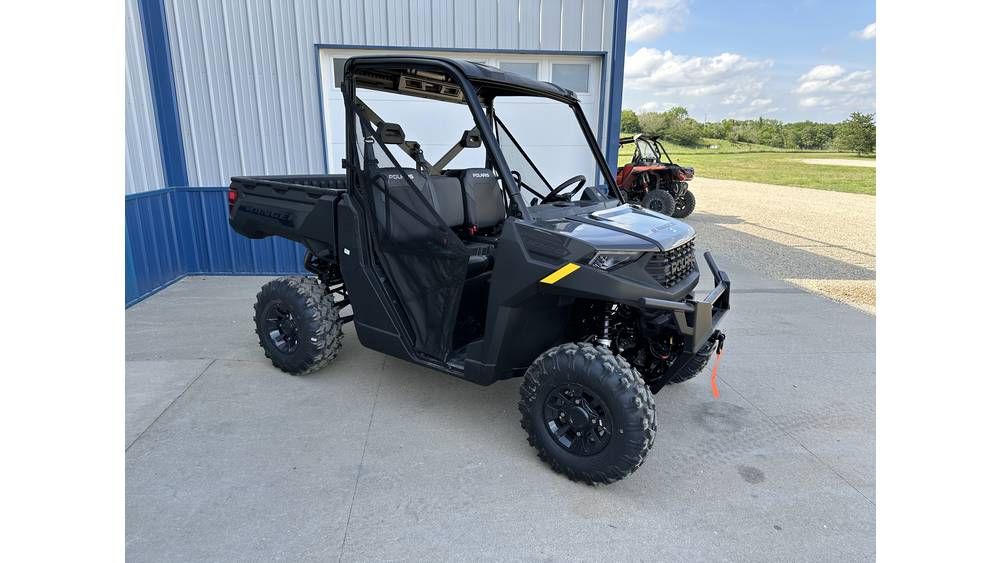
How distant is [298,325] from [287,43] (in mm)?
3873

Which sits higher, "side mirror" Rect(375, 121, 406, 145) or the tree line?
the tree line

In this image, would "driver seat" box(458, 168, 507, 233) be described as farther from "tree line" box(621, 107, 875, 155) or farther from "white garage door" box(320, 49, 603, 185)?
"tree line" box(621, 107, 875, 155)

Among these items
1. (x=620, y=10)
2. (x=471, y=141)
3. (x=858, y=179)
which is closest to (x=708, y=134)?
(x=858, y=179)

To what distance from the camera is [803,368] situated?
3980 mm

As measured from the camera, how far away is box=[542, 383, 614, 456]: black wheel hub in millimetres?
2461

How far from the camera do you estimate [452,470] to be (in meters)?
2.64

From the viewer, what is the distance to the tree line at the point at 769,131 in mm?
45281

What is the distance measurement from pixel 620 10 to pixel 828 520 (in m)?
5.47

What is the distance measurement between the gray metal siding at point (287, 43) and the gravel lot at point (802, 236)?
13.2ft

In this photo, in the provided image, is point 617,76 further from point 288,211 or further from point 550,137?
point 288,211

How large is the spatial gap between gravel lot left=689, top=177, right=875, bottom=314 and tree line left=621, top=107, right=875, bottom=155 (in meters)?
30.6

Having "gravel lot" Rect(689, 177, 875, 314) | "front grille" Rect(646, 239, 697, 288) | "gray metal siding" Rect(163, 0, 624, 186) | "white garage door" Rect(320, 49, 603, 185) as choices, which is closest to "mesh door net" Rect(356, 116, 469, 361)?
"front grille" Rect(646, 239, 697, 288)

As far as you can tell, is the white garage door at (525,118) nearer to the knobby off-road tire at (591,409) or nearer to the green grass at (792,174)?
the knobby off-road tire at (591,409)

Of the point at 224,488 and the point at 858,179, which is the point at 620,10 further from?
the point at 858,179
